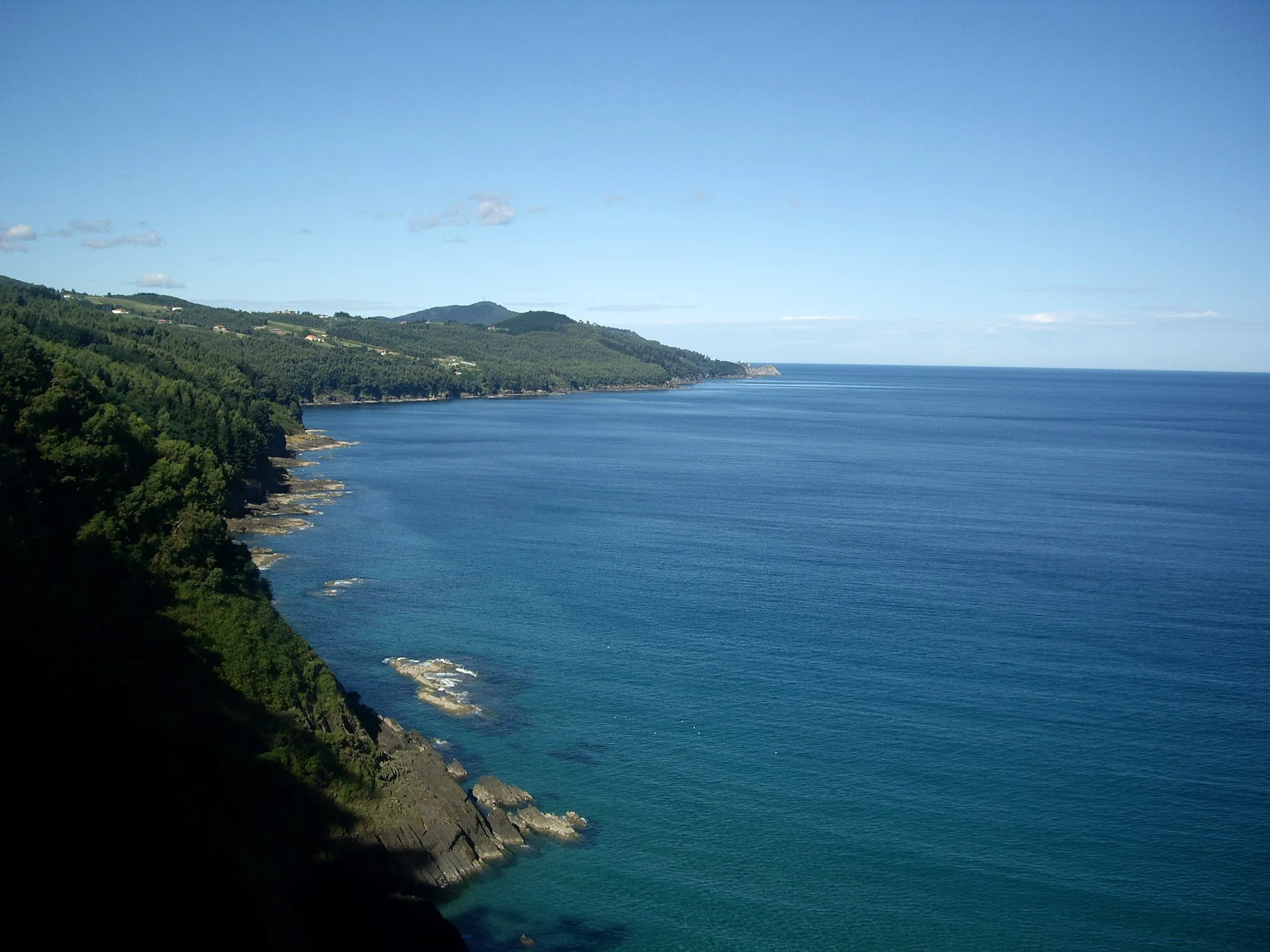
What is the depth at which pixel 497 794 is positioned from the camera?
84.2 ft

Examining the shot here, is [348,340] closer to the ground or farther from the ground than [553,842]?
farther from the ground

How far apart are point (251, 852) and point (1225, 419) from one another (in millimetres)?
161510

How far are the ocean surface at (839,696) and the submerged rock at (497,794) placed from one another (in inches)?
34.3

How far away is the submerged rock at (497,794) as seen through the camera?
25422mm

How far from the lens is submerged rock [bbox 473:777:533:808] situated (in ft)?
83.4

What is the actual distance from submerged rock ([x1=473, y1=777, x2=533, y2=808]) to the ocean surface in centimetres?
87

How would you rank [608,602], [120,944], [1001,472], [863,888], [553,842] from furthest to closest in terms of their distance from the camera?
[1001,472], [608,602], [553,842], [863,888], [120,944]

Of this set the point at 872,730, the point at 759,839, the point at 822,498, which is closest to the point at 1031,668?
the point at 872,730

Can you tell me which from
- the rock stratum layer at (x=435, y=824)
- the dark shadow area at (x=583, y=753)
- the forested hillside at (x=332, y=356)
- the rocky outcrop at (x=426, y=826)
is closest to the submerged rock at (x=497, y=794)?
the rock stratum layer at (x=435, y=824)

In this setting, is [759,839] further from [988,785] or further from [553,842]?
[988,785]

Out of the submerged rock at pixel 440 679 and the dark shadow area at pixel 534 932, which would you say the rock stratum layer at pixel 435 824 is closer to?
the dark shadow area at pixel 534 932

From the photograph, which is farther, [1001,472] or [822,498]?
[1001,472]

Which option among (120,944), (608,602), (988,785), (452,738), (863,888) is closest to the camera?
(120,944)

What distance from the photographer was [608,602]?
42.7 m
